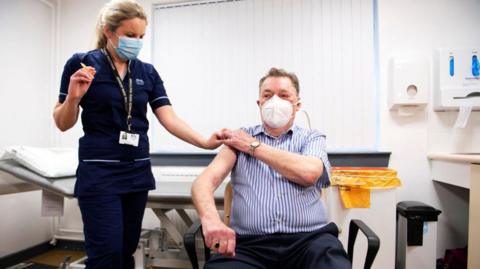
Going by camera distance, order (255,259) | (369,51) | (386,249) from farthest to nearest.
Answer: (369,51)
(386,249)
(255,259)

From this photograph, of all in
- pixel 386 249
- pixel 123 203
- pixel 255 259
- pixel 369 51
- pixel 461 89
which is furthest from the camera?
pixel 369 51

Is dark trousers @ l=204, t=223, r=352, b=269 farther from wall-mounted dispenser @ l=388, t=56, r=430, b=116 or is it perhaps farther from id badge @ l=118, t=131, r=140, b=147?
wall-mounted dispenser @ l=388, t=56, r=430, b=116

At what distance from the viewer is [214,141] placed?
4.50 ft

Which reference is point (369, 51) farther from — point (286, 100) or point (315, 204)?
point (315, 204)

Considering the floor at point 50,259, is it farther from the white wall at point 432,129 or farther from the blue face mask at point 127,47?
the white wall at point 432,129

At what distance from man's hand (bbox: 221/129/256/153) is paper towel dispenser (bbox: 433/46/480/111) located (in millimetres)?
1774

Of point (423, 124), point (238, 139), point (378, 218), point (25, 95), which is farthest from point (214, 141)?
point (25, 95)

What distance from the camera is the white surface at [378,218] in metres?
1.95

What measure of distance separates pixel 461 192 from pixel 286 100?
193 cm

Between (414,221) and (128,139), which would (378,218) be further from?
(128,139)

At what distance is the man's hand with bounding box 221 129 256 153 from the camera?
1245 mm

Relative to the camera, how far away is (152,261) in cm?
228

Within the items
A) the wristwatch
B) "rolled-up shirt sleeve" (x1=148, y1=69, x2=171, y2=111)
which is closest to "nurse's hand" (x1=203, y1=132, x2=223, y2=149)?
the wristwatch

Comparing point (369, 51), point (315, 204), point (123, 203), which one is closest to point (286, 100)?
point (315, 204)
